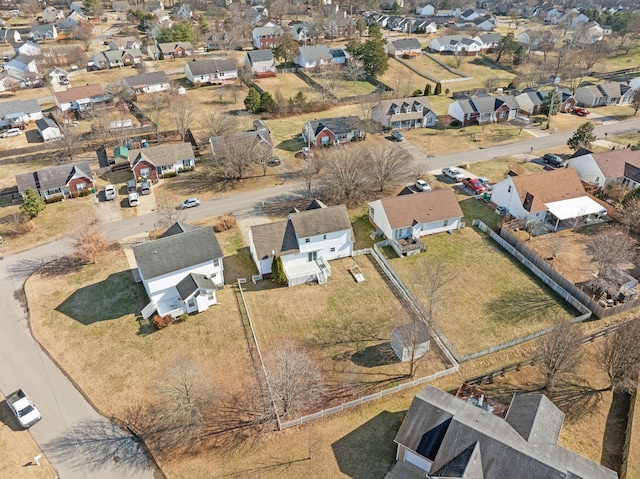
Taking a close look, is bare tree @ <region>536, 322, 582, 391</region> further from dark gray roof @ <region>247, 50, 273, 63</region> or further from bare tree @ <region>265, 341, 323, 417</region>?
dark gray roof @ <region>247, 50, 273, 63</region>

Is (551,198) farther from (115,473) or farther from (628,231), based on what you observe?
(115,473)

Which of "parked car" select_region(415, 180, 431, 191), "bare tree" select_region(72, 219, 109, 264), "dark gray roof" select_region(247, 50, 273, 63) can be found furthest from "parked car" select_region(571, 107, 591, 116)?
"bare tree" select_region(72, 219, 109, 264)

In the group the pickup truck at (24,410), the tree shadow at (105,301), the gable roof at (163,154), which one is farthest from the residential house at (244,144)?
the pickup truck at (24,410)

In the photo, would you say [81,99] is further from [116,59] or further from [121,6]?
[121,6]

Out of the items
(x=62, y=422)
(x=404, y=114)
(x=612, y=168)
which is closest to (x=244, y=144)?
(x=404, y=114)

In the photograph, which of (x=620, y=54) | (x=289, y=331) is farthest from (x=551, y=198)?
(x=620, y=54)
